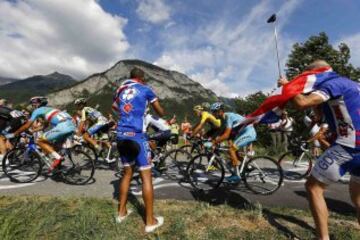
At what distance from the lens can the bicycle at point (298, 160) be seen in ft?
30.0

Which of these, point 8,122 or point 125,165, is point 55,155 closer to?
point 125,165

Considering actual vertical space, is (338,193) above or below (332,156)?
below

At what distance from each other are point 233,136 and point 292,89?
375cm

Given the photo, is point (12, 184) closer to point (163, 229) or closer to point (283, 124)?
point (163, 229)

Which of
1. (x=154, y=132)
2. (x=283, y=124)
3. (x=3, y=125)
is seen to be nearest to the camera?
A: (x=154, y=132)

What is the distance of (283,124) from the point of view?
11.6m

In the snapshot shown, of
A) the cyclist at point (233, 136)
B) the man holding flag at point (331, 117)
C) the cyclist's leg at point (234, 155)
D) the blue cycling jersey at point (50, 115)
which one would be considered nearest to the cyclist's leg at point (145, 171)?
the man holding flag at point (331, 117)

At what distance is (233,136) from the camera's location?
7.51m

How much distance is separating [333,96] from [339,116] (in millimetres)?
281

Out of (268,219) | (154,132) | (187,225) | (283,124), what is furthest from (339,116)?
(283,124)

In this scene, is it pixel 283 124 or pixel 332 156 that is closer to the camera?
pixel 332 156

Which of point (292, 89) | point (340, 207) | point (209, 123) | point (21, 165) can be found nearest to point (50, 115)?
point (21, 165)

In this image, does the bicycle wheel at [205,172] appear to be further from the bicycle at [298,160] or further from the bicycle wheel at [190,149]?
the bicycle at [298,160]

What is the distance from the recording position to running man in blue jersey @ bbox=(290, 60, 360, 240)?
12.2 ft
